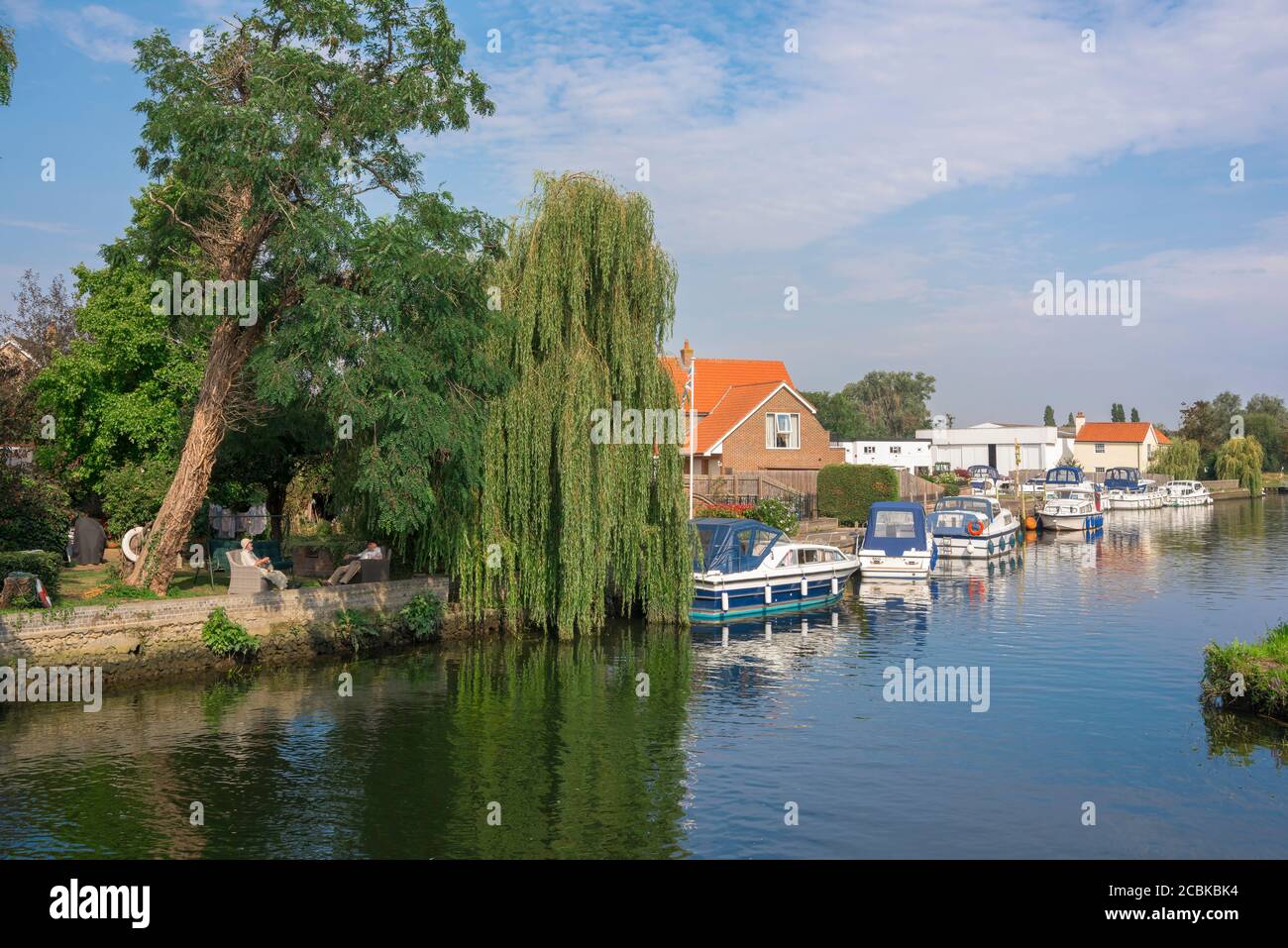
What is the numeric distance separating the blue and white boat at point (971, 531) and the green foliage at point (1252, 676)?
982 inches

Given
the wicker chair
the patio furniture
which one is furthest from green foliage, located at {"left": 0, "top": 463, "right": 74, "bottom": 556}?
the patio furniture

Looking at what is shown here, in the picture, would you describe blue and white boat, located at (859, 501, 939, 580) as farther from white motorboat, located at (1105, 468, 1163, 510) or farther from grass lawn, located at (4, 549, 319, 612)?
white motorboat, located at (1105, 468, 1163, 510)

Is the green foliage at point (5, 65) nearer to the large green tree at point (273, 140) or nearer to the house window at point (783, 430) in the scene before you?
the large green tree at point (273, 140)

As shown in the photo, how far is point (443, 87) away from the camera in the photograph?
818 inches

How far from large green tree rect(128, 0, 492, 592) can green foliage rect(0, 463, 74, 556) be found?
447 centimetres

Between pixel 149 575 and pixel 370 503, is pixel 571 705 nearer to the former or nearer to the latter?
pixel 370 503

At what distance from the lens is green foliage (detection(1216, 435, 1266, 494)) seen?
91.4m

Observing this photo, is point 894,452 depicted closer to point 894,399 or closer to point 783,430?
point 783,430

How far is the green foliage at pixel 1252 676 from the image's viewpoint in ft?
51.9

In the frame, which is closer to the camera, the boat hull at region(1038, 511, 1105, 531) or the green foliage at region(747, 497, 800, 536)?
the green foliage at region(747, 497, 800, 536)

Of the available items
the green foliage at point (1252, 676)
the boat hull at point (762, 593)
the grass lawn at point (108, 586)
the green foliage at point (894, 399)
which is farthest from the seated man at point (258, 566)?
the green foliage at point (894, 399)
